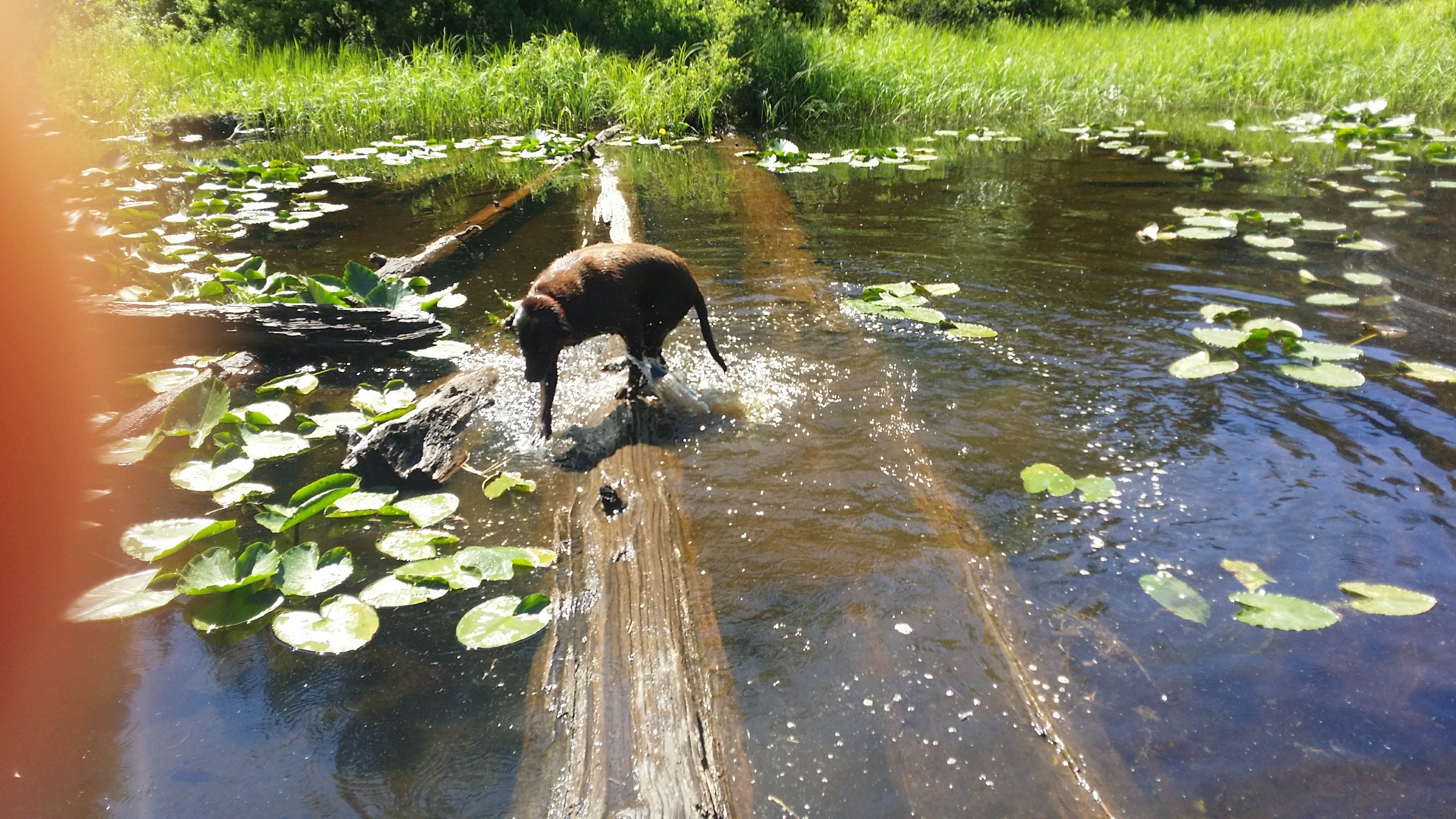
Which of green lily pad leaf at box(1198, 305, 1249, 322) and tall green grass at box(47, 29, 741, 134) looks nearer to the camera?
green lily pad leaf at box(1198, 305, 1249, 322)

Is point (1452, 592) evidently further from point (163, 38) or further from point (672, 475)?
point (163, 38)

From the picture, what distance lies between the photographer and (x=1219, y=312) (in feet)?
16.4

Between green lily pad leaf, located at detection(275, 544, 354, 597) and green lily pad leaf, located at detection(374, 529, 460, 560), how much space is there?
148mm

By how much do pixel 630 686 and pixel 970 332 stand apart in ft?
10.9

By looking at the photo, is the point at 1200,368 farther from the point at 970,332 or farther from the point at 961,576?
the point at 961,576

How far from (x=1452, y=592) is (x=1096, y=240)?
4.46 m

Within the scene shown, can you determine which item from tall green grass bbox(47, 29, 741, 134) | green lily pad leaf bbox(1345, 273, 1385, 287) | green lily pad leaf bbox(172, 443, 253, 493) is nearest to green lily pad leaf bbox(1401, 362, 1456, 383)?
green lily pad leaf bbox(1345, 273, 1385, 287)

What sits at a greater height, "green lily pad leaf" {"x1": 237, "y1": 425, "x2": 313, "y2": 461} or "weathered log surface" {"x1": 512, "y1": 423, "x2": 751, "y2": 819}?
"green lily pad leaf" {"x1": 237, "y1": 425, "x2": 313, "y2": 461}

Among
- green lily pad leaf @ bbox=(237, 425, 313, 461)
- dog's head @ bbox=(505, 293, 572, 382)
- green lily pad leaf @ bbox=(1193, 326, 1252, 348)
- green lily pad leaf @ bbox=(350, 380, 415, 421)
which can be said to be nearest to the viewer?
green lily pad leaf @ bbox=(237, 425, 313, 461)

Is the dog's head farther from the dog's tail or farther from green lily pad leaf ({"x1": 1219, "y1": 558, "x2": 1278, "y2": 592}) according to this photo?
green lily pad leaf ({"x1": 1219, "y1": 558, "x2": 1278, "y2": 592})

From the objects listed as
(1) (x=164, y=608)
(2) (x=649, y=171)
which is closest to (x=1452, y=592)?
(1) (x=164, y=608)

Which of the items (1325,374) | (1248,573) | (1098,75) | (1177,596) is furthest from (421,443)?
(1098,75)

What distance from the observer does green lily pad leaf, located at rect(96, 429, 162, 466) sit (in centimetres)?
346

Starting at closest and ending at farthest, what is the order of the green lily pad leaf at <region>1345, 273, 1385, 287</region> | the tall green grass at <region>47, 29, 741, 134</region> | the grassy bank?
Answer: the green lily pad leaf at <region>1345, 273, 1385, 287</region>, the tall green grass at <region>47, 29, 741, 134</region>, the grassy bank
